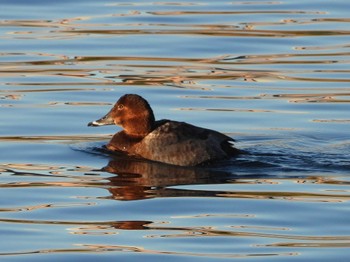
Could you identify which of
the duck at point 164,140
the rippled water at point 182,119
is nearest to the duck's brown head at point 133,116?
the duck at point 164,140

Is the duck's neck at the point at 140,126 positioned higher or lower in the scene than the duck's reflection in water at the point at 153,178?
higher

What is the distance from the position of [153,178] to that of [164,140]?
93 centimetres

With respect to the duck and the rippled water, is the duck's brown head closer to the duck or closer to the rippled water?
the duck

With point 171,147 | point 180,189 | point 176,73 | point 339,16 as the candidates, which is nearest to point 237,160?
point 171,147

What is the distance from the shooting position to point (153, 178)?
1218cm

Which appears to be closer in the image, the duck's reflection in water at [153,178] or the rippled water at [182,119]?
the rippled water at [182,119]

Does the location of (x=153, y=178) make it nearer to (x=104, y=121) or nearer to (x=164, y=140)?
(x=164, y=140)

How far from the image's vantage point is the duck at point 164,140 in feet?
42.3

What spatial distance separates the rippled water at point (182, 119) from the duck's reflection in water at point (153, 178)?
0.06 ft

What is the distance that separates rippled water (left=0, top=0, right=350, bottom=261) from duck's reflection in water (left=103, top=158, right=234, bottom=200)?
0.06 ft

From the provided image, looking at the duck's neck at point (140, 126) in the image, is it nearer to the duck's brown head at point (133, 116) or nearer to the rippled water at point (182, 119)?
the duck's brown head at point (133, 116)

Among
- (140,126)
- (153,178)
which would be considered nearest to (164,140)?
(140,126)

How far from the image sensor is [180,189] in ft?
37.8

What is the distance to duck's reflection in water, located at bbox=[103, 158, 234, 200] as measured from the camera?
37.3ft
